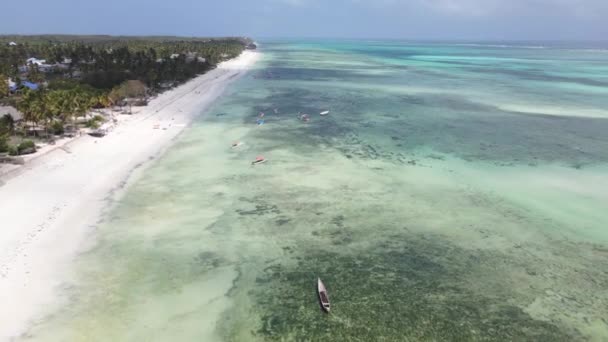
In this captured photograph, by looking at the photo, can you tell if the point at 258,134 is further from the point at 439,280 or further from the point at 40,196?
the point at 439,280

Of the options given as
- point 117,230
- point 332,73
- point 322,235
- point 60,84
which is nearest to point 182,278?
point 117,230

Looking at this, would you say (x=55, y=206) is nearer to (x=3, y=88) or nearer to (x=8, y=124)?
(x=8, y=124)

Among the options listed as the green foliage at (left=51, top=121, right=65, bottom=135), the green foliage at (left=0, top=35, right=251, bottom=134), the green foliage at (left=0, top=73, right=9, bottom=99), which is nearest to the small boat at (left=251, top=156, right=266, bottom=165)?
the green foliage at (left=0, top=35, right=251, bottom=134)

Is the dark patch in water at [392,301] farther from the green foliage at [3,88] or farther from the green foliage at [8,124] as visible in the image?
the green foliage at [3,88]

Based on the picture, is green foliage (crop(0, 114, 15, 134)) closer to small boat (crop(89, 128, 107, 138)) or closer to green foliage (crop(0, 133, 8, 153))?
green foliage (crop(0, 133, 8, 153))

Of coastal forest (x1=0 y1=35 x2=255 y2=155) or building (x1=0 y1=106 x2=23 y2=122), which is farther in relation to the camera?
building (x1=0 y1=106 x2=23 y2=122)
